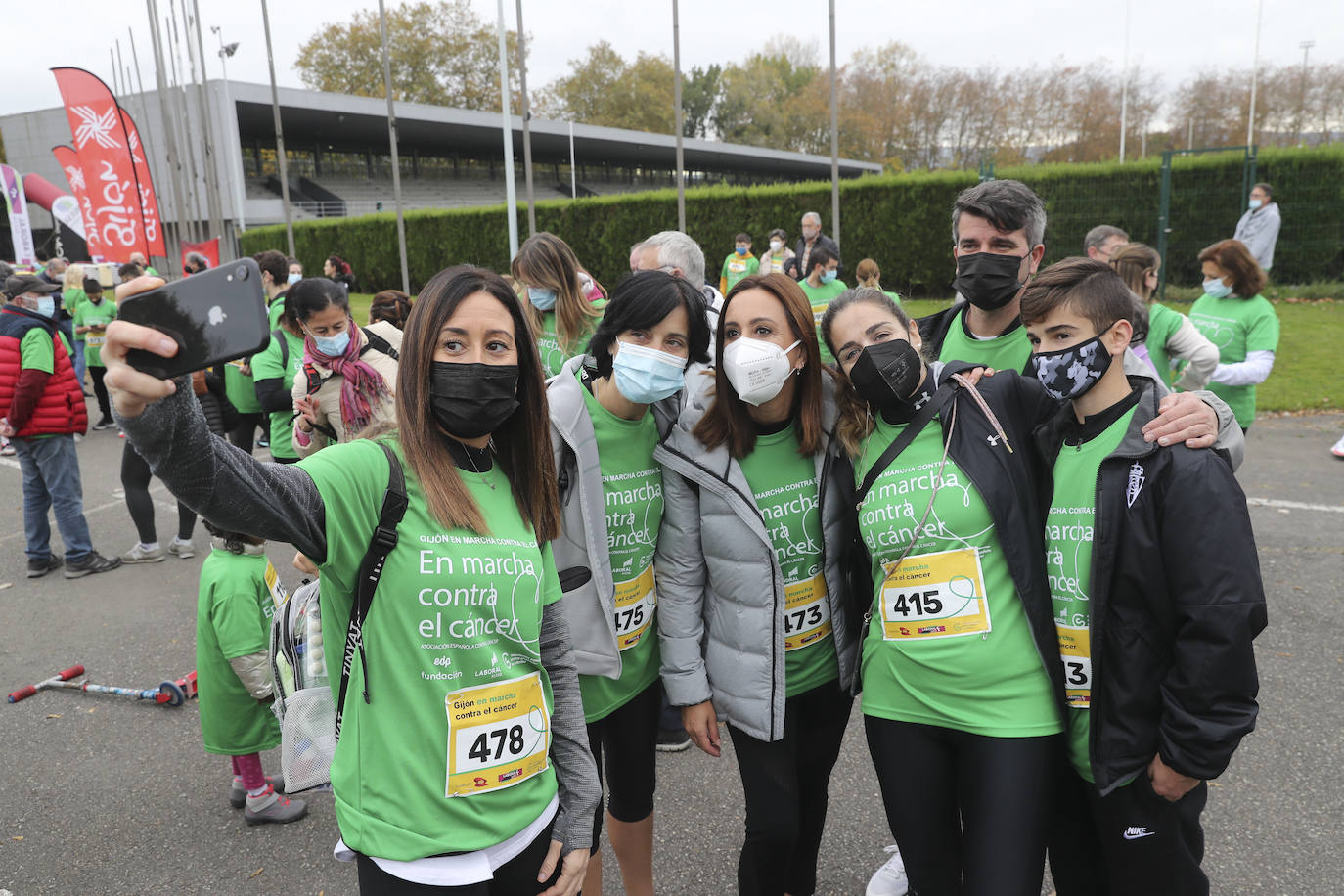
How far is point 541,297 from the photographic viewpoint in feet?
16.0

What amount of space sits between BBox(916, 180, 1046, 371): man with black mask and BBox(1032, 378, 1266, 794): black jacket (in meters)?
0.79

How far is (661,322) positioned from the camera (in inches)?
97.6

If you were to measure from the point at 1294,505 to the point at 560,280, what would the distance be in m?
5.72

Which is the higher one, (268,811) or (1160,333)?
(1160,333)

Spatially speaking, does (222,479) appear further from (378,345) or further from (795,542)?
(378,345)

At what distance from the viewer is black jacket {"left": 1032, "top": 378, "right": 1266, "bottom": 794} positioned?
183cm

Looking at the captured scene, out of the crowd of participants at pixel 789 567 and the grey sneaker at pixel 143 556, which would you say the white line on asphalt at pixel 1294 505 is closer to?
the crowd of participants at pixel 789 567

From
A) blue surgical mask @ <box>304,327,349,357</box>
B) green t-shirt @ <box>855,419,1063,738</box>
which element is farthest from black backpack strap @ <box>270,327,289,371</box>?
green t-shirt @ <box>855,419,1063,738</box>

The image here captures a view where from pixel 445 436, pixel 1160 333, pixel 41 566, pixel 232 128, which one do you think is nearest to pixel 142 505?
pixel 41 566

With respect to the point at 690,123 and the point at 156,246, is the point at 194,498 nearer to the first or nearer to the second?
the point at 156,246

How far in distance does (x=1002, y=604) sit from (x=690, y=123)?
276ft

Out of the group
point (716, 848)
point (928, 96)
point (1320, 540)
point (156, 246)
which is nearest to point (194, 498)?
point (716, 848)

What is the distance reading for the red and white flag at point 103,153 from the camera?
45.5 ft

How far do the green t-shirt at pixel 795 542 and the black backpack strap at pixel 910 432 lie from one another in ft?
0.60
